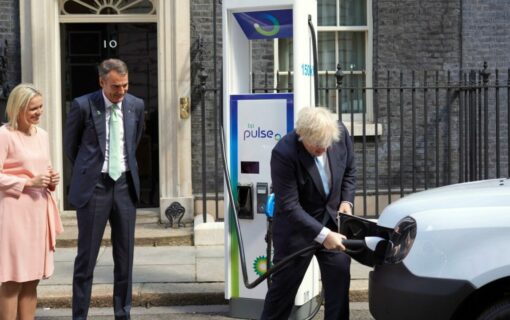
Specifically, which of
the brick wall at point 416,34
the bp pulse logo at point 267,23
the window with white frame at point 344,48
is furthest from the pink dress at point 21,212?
the brick wall at point 416,34

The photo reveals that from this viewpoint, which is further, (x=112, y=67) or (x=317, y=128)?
(x=112, y=67)

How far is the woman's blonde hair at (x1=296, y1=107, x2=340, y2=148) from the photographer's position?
15.5 ft

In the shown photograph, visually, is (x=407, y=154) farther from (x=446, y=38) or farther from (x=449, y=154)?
(x=446, y=38)

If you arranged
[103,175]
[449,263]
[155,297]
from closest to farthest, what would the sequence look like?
[449,263] → [103,175] → [155,297]

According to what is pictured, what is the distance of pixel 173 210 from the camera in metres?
10.1

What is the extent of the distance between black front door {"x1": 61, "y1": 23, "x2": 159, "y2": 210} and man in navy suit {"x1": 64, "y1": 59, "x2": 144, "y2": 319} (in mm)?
4781

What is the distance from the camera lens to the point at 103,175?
5910 millimetres

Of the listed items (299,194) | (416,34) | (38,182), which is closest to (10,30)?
(416,34)

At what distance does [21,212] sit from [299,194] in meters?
1.94

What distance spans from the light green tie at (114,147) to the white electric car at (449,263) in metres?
→ 2.13

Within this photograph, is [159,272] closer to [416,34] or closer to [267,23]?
[267,23]

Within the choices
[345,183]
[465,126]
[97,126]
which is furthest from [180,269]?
[465,126]

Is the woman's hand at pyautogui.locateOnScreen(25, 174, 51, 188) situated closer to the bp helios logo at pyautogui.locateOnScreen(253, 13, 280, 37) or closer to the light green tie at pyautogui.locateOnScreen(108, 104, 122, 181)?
the light green tie at pyautogui.locateOnScreen(108, 104, 122, 181)

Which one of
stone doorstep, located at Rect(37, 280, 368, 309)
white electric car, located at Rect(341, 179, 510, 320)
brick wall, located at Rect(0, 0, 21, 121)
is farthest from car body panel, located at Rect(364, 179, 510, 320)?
brick wall, located at Rect(0, 0, 21, 121)
